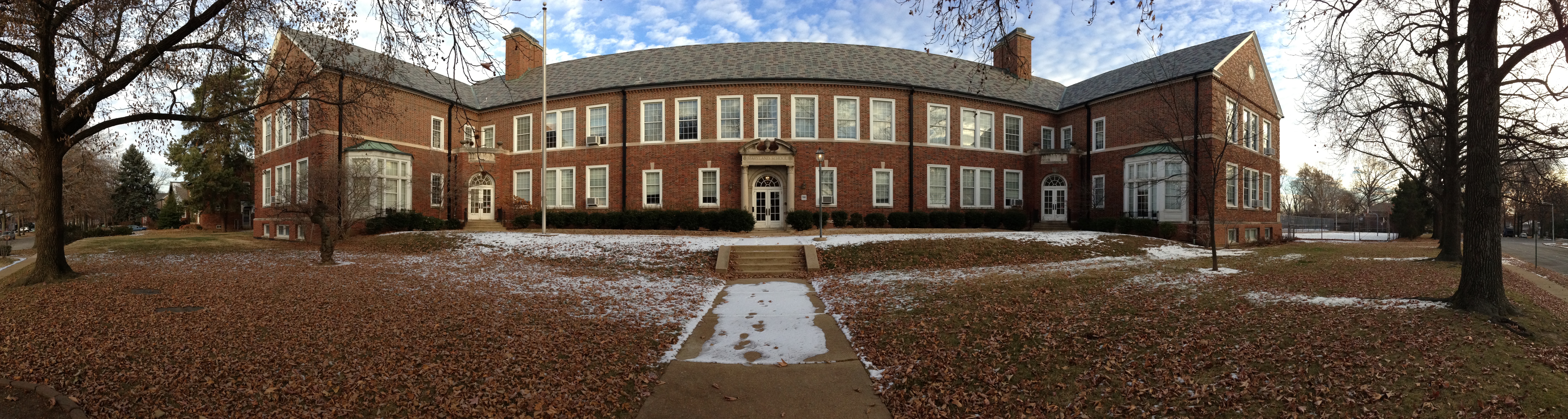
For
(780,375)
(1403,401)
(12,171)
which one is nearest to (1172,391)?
(1403,401)

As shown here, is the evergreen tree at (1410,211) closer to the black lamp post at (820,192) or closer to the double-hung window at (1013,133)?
the double-hung window at (1013,133)

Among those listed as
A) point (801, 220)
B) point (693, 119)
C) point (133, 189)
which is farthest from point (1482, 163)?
point (133, 189)

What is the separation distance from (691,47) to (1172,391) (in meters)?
27.3

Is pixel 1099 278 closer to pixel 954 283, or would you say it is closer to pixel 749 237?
pixel 954 283

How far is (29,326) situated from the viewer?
692 cm

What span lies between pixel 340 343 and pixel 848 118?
21.0 metres

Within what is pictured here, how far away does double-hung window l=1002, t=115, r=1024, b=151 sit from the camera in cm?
2766

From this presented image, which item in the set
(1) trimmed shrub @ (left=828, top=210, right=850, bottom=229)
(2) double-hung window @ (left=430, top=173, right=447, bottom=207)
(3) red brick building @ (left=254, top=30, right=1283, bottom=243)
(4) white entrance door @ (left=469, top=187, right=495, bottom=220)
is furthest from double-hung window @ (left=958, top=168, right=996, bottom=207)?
(2) double-hung window @ (left=430, top=173, right=447, bottom=207)

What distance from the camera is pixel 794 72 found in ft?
83.5

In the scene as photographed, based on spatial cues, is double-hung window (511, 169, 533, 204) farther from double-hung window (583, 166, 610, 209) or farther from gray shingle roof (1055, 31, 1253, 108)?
gray shingle roof (1055, 31, 1253, 108)

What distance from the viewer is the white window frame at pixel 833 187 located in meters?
24.7

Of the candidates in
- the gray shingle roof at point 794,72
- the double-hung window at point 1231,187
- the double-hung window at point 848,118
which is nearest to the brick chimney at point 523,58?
the gray shingle roof at point 794,72

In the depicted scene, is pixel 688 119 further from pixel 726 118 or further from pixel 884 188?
pixel 884 188

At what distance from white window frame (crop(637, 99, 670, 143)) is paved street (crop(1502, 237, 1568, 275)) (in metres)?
27.5
